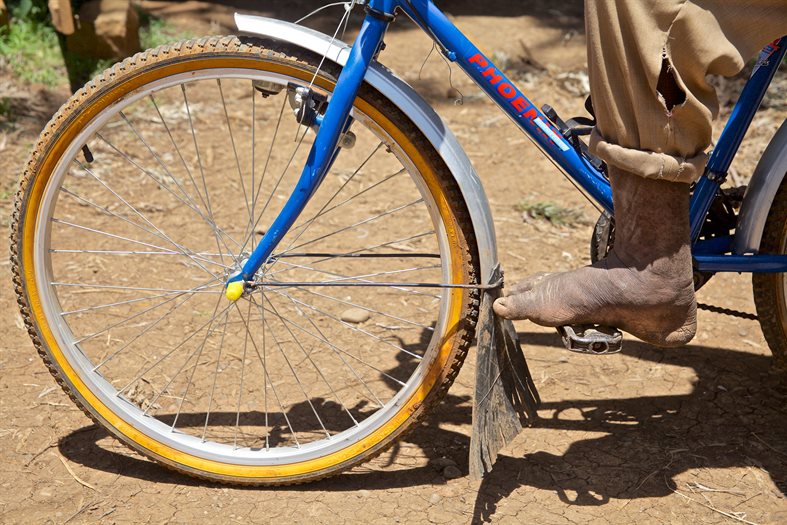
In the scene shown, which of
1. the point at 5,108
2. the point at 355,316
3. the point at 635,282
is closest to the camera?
the point at 635,282

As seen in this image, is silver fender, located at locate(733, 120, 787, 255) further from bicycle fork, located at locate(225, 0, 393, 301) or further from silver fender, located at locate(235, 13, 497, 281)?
bicycle fork, located at locate(225, 0, 393, 301)

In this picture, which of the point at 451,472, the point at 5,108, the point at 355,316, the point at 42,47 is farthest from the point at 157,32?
the point at 451,472

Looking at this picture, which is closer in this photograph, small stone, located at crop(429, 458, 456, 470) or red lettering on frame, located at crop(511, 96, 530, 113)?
red lettering on frame, located at crop(511, 96, 530, 113)

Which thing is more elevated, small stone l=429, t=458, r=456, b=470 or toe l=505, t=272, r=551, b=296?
toe l=505, t=272, r=551, b=296

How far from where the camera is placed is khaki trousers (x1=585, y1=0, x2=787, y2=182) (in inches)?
70.1

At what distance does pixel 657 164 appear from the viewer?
186 cm

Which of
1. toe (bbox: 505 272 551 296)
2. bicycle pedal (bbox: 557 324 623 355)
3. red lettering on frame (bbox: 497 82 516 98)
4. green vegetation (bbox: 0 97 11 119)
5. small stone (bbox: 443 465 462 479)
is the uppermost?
green vegetation (bbox: 0 97 11 119)

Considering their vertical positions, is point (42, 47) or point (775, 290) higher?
point (42, 47)

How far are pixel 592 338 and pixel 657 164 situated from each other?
0.46 metres

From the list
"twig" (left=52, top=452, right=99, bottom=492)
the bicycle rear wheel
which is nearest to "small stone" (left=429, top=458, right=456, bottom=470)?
the bicycle rear wheel

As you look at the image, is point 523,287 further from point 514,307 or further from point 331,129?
point 331,129

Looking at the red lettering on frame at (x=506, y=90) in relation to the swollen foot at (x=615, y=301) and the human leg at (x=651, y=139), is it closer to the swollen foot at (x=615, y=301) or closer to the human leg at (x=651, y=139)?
the human leg at (x=651, y=139)

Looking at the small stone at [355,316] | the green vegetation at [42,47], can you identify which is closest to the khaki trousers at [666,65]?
the small stone at [355,316]

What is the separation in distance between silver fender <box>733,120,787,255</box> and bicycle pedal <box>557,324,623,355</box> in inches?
15.9
